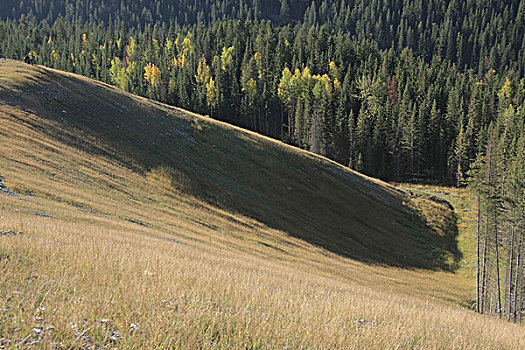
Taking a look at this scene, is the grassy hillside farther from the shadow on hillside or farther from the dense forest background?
the dense forest background

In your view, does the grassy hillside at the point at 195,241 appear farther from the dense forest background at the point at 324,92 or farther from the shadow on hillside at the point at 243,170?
the dense forest background at the point at 324,92

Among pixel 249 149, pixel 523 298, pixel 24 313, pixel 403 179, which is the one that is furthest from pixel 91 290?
pixel 403 179

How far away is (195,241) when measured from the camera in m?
22.5

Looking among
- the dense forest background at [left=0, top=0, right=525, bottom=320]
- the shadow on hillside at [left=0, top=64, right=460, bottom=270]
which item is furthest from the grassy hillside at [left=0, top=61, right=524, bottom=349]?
the dense forest background at [left=0, top=0, right=525, bottom=320]

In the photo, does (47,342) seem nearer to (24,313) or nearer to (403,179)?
(24,313)

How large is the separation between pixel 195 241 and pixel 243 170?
2371 centimetres

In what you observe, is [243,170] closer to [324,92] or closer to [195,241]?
[195,241]

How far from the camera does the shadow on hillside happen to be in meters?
36.2

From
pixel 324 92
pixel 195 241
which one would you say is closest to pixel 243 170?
pixel 195 241

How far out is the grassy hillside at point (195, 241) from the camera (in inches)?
209

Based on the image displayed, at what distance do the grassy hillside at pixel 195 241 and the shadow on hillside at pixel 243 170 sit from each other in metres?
0.22

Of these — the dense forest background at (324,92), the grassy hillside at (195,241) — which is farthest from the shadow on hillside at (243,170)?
the dense forest background at (324,92)

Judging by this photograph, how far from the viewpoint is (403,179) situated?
339 ft

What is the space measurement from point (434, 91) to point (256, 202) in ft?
347
